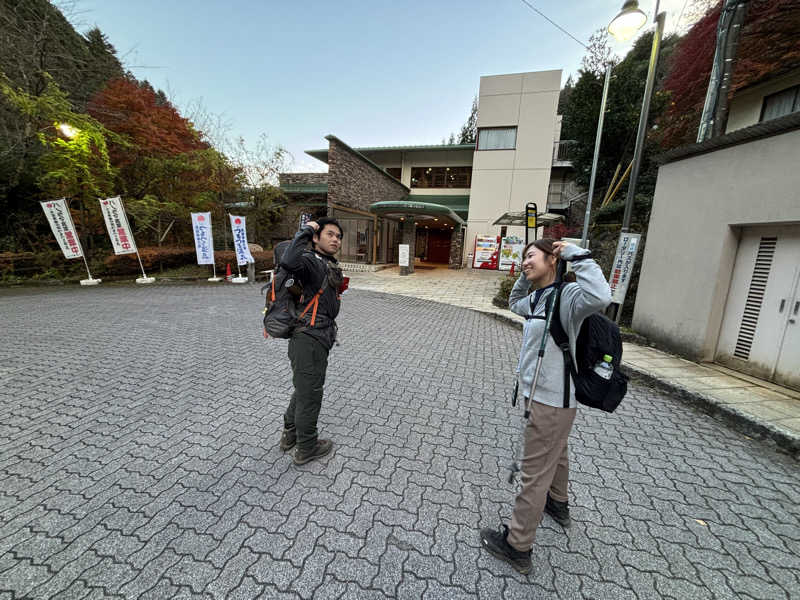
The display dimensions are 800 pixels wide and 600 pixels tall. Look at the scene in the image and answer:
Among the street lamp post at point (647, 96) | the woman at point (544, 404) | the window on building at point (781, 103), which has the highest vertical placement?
the window on building at point (781, 103)

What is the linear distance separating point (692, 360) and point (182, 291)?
13557mm

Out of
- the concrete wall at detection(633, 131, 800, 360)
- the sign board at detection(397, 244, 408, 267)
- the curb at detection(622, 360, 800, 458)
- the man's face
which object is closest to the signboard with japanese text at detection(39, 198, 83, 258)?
the sign board at detection(397, 244, 408, 267)

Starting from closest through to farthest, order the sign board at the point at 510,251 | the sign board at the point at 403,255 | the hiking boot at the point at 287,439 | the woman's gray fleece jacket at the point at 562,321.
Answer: the woman's gray fleece jacket at the point at 562,321 → the hiking boot at the point at 287,439 → the sign board at the point at 403,255 → the sign board at the point at 510,251

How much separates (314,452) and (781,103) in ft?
47.6

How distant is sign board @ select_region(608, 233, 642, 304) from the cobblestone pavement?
2673 millimetres

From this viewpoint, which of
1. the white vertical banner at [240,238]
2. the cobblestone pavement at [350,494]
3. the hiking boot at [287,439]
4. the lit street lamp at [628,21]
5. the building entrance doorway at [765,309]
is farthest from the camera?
the white vertical banner at [240,238]

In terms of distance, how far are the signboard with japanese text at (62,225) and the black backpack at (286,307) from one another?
42.9 ft

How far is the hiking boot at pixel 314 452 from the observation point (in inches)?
97.7

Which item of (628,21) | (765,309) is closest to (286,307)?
(765,309)

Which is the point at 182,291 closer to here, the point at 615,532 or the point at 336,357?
the point at 336,357

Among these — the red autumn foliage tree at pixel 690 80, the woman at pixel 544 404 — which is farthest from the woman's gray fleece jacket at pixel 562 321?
the red autumn foliage tree at pixel 690 80

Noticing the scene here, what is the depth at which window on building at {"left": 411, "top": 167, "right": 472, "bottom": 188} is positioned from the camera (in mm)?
24453

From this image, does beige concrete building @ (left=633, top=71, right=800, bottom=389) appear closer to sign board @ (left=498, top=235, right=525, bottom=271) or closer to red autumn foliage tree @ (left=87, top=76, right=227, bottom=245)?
sign board @ (left=498, top=235, right=525, bottom=271)

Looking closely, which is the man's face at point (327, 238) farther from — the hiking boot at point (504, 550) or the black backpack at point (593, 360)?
the hiking boot at point (504, 550)
